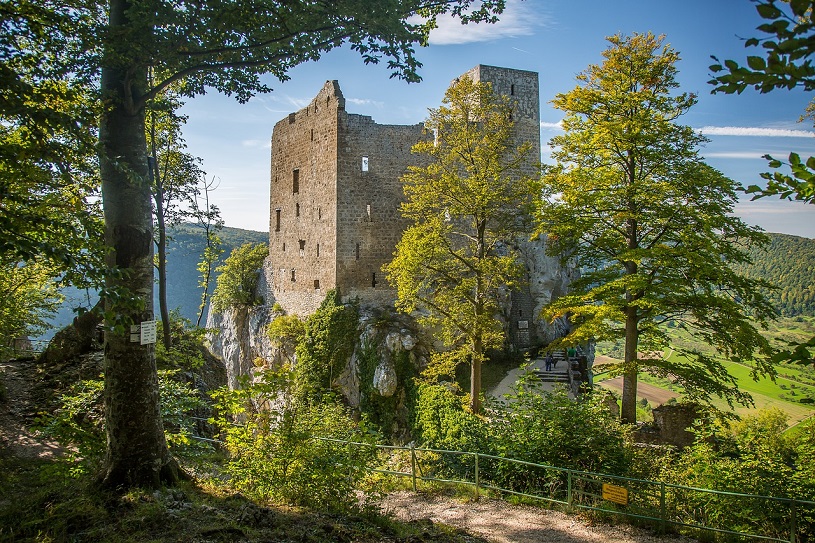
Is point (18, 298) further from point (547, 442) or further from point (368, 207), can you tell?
point (547, 442)

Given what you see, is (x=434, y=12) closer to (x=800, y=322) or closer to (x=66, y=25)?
(x=66, y=25)

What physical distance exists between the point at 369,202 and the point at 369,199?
0.13 m

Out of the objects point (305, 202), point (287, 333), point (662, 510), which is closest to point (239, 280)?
point (287, 333)

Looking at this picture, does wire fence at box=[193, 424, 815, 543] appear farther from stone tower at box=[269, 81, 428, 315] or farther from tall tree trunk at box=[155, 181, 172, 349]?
stone tower at box=[269, 81, 428, 315]

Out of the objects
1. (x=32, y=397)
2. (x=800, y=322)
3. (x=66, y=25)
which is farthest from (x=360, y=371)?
(x=800, y=322)

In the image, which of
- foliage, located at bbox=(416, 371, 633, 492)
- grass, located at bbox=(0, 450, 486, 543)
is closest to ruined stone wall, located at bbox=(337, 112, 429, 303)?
foliage, located at bbox=(416, 371, 633, 492)

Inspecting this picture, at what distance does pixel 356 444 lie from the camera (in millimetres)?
7137

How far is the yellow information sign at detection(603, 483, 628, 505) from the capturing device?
24.6ft

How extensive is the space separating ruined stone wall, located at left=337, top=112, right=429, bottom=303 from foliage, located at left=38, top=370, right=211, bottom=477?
41.8 ft

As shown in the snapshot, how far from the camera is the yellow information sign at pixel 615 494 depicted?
24.6 feet

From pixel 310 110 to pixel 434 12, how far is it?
17000mm

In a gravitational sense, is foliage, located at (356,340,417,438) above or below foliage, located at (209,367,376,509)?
below

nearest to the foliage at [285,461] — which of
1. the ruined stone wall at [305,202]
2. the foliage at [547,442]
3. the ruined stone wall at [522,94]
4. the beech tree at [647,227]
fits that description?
the foliage at [547,442]

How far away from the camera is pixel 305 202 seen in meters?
23.3
